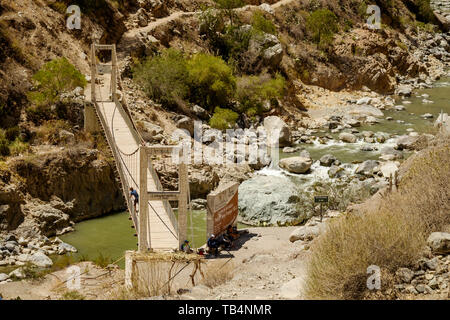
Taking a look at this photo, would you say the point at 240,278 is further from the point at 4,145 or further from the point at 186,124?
the point at 186,124

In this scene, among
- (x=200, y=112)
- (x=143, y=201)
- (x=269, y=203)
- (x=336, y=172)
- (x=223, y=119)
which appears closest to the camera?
(x=143, y=201)

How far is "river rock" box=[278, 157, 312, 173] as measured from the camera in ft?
83.2

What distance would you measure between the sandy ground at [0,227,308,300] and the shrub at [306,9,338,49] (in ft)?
79.0

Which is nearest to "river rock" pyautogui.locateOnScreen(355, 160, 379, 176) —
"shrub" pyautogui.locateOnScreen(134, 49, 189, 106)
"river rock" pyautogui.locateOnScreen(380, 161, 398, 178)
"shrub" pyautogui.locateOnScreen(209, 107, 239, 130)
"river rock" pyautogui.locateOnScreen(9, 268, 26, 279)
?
"river rock" pyautogui.locateOnScreen(380, 161, 398, 178)

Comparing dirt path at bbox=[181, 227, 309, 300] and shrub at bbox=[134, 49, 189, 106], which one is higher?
shrub at bbox=[134, 49, 189, 106]

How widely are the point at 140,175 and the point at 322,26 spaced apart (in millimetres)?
28138

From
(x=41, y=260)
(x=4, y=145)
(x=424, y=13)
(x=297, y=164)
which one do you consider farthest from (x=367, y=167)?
(x=424, y=13)

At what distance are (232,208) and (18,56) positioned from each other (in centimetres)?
1359

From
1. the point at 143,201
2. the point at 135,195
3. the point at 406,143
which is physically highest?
the point at 143,201

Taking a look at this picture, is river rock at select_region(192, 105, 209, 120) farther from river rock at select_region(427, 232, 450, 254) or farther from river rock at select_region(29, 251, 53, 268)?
river rock at select_region(427, 232, 450, 254)

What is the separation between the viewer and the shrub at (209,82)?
99.3 feet

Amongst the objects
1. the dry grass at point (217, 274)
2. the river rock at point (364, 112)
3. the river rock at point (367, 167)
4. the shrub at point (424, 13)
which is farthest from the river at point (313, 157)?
the shrub at point (424, 13)

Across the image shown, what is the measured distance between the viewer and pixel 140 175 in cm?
1497

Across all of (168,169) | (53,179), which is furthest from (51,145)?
(168,169)
